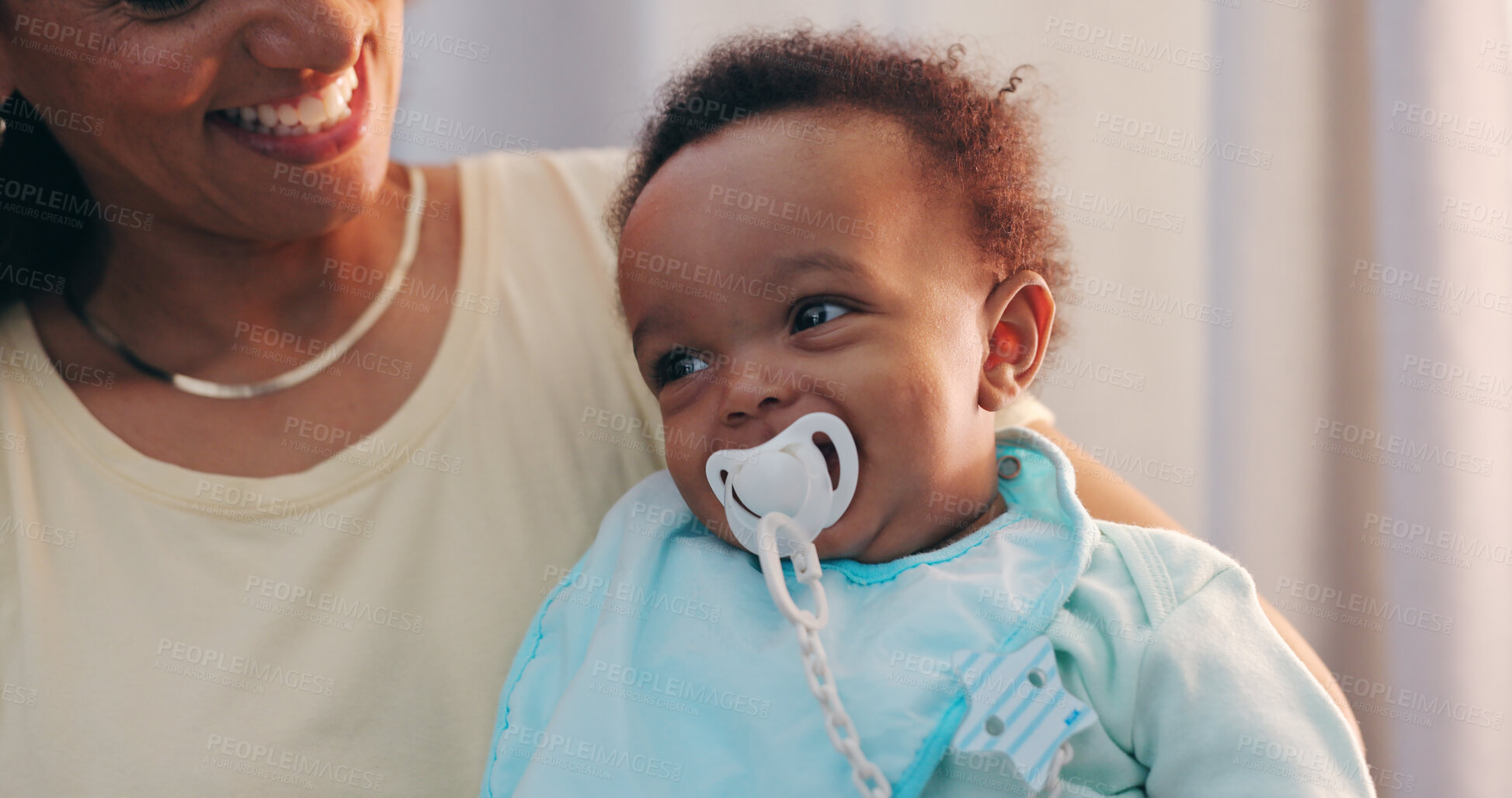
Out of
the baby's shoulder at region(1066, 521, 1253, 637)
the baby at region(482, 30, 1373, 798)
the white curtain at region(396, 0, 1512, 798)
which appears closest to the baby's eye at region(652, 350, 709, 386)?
the baby at region(482, 30, 1373, 798)

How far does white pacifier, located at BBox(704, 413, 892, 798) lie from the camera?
2.77ft

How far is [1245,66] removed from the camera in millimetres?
1557

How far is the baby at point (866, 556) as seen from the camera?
813mm

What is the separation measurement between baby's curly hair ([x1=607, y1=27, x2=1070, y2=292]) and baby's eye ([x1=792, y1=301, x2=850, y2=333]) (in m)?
0.19

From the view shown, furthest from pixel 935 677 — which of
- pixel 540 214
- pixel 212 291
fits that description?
pixel 212 291

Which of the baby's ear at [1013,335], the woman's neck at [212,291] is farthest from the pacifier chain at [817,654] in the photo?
the woman's neck at [212,291]

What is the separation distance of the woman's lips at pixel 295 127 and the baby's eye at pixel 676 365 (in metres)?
0.44

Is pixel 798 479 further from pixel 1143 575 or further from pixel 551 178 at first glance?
pixel 551 178

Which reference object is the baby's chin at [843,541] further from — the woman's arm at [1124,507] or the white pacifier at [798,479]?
the woman's arm at [1124,507]

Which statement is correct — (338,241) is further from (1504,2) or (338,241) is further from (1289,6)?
(1504,2)

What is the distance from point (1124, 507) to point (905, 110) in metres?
0.47

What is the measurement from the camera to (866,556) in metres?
0.95

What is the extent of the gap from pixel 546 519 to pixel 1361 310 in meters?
1.15

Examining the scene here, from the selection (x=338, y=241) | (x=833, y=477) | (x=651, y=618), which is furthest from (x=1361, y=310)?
(x=338, y=241)
